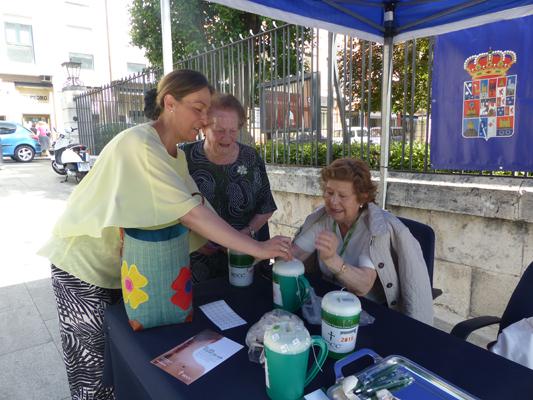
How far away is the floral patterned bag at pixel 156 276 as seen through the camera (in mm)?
1120

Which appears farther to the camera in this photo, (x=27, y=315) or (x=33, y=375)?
(x=27, y=315)

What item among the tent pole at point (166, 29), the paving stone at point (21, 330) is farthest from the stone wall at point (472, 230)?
the paving stone at point (21, 330)

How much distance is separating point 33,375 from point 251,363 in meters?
1.93

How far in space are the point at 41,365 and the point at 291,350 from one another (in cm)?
225

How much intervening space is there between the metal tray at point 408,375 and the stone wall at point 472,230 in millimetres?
1936

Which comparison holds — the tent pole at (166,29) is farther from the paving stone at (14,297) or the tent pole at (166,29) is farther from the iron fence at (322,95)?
the paving stone at (14,297)

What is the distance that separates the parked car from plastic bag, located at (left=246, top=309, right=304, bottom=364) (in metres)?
16.6

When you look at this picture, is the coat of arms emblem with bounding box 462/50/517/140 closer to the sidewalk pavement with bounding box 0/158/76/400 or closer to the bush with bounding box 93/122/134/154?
the sidewalk pavement with bounding box 0/158/76/400

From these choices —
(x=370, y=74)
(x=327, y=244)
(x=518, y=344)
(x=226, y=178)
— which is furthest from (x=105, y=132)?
(x=518, y=344)

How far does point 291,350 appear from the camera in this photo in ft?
2.77

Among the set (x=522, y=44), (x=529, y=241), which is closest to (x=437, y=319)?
(x=529, y=241)

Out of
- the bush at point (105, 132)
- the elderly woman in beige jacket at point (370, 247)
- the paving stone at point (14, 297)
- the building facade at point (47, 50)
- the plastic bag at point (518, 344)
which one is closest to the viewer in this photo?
the plastic bag at point (518, 344)

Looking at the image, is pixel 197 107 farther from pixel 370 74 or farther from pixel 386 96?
pixel 370 74

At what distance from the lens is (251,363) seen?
3.47 feet
